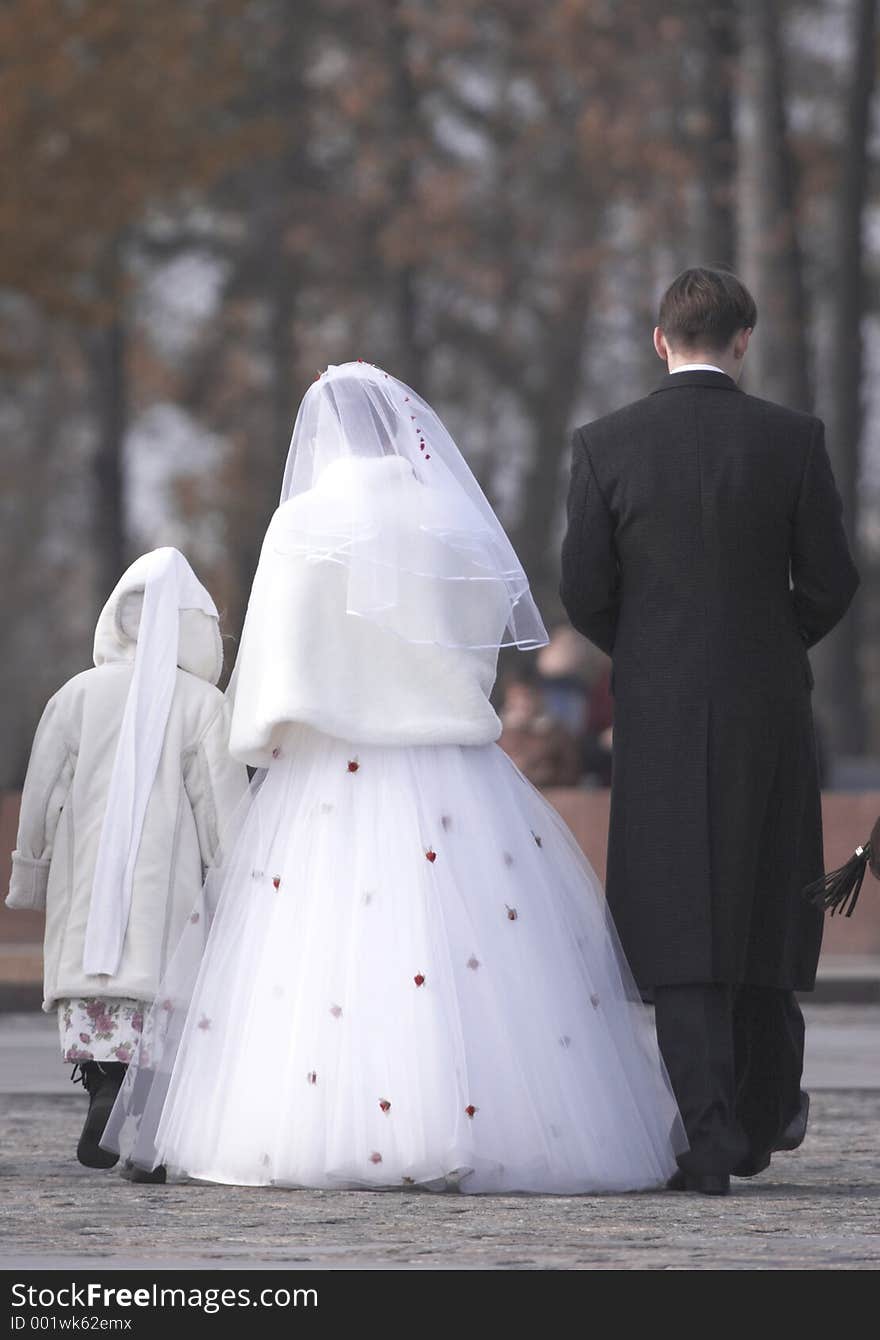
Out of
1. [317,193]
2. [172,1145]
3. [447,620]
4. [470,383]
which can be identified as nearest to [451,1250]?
[172,1145]

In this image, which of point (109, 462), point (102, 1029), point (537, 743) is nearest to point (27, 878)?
point (102, 1029)

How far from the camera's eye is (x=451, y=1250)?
5.73 metres

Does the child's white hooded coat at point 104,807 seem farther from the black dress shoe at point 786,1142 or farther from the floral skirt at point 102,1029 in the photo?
the black dress shoe at point 786,1142

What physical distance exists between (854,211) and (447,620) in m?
15.9

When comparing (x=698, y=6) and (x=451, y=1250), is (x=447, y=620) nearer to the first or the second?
(x=451, y=1250)

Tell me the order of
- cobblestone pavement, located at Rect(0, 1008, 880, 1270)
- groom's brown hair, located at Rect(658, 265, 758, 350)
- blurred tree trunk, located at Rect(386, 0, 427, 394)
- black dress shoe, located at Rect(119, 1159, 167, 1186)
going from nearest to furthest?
cobblestone pavement, located at Rect(0, 1008, 880, 1270) → groom's brown hair, located at Rect(658, 265, 758, 350) → black dress shoe, located at Rect(119, 1159, 167, 1186) → blurred tree trunk, located at Rect(386, 0, 427, 394)

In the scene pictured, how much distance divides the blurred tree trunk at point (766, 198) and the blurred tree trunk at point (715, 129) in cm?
69

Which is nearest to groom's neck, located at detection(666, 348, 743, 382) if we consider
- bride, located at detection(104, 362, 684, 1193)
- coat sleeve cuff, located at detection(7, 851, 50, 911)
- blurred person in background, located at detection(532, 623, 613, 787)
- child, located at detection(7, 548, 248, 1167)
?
bride, located at detection(104, 362, 684, 1193)

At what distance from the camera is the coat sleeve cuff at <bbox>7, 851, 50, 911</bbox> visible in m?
7.82

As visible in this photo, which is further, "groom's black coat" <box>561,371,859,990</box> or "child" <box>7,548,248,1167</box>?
"child" <box>7,548,248,1167</box>

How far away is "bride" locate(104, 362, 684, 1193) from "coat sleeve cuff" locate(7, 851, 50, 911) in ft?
2.06

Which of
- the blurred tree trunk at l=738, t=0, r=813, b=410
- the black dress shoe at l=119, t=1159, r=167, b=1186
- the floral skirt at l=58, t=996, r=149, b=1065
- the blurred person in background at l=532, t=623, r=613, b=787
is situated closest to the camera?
the black dress shoe at l=119, t=1159, r=167, b=1186

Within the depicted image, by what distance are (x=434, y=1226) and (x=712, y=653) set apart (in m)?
1.53

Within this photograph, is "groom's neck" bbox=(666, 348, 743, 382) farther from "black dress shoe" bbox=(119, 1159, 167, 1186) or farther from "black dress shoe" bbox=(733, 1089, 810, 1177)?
"black dress shoe" bbox=(119, 1159, 167, 1186)
